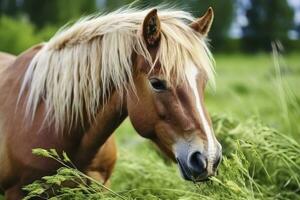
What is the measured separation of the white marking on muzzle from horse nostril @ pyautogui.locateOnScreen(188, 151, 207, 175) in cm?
3

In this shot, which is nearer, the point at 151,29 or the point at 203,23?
the point at 151,29

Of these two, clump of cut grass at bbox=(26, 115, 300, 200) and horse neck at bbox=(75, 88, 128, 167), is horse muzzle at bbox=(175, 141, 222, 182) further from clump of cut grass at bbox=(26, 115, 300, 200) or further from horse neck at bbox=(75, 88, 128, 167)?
horse neck at bbox=(75, 88, 128, 167)

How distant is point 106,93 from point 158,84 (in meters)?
0.38

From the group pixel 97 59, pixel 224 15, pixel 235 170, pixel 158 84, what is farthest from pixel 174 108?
pixel 224 15

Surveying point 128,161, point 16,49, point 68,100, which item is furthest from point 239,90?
point 68,100

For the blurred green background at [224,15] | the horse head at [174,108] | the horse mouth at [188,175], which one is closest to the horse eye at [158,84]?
the horse head at [174,108]

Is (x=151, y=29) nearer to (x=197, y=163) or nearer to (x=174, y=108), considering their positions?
(x=174, y=108)

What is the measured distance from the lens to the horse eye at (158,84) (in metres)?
3.22

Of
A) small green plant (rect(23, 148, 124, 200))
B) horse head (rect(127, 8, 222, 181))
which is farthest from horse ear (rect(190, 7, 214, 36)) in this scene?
small green plant (rect(23, 148, 124, 200))

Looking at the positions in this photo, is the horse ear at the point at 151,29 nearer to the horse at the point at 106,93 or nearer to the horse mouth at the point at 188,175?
the horse at the point at 106,93

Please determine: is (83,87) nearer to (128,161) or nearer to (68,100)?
(68,100)

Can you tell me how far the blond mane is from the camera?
3.33 m

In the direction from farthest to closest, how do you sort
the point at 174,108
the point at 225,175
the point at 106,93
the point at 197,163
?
the point at 106,93 → the point at 225,175 → the point at 174,108 → the point at 197,163

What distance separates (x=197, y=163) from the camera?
3029mm
